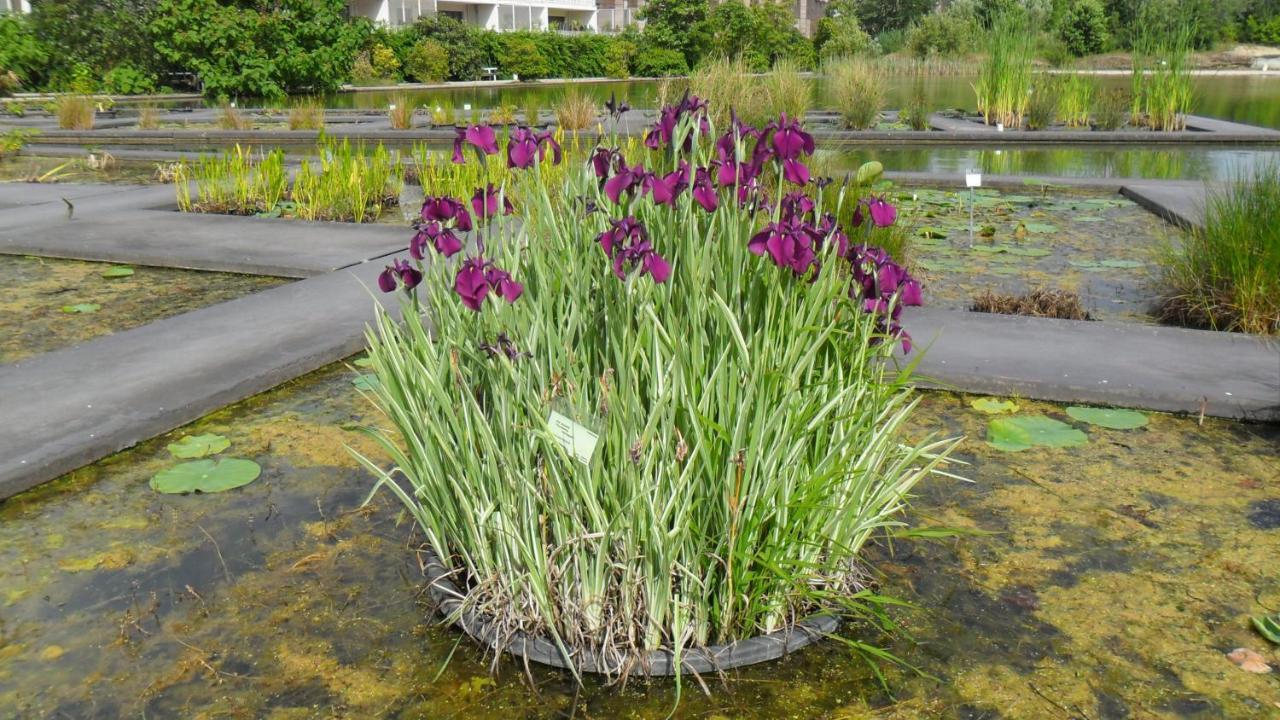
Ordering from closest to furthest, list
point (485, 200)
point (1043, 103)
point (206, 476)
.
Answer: point (485, 200) → point (206, 476) → point (1043, 103)

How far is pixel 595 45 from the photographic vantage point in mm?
36156

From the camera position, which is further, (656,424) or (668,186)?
(668,186)

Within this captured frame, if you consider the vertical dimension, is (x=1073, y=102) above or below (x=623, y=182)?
above

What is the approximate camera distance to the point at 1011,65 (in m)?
12.1

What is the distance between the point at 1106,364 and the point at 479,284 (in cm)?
246

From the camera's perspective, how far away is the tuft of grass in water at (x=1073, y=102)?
12.0 m

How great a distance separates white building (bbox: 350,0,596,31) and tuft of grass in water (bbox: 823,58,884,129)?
28711 mm

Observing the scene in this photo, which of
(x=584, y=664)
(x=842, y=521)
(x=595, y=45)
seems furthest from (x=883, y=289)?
(x=595, y=45)

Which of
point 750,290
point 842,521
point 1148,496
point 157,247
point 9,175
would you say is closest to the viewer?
point 842,521

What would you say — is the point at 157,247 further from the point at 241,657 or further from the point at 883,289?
the point at 883,289

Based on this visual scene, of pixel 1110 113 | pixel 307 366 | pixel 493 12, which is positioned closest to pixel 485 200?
pixel 307 366

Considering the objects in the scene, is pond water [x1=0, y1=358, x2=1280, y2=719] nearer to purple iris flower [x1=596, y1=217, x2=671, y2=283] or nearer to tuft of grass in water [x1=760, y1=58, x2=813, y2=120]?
purple iris flower [x1=596, y1=217, x2=671, y2=283]

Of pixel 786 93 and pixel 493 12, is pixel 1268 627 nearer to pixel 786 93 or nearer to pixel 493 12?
pixel 786 93

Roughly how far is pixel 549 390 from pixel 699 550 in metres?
0.45
